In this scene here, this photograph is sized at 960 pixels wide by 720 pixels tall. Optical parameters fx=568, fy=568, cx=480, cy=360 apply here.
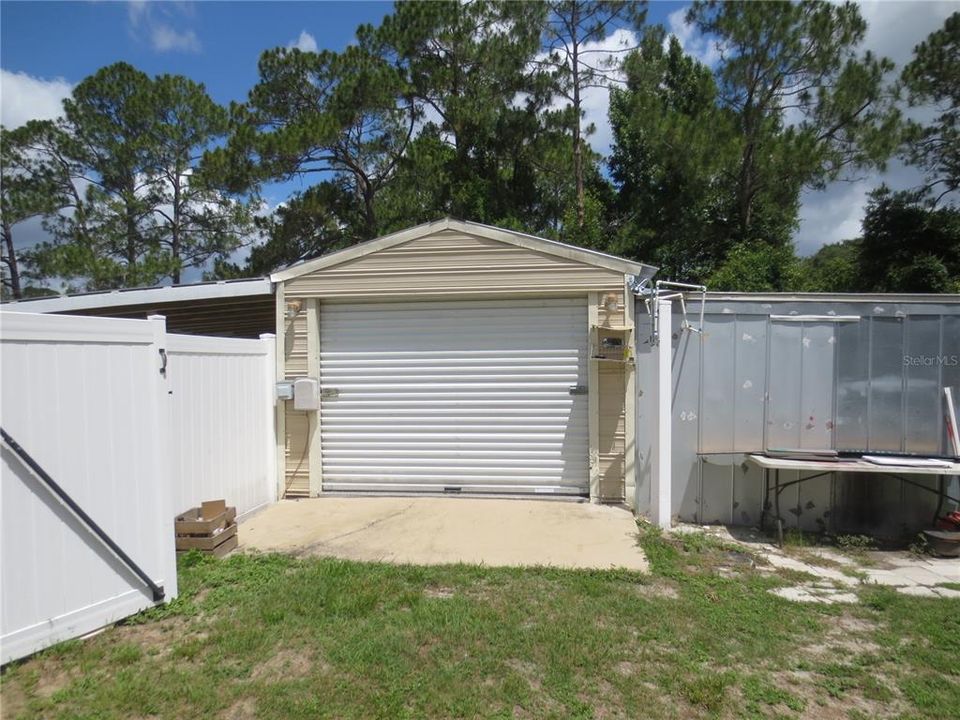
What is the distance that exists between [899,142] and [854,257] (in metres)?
3.62

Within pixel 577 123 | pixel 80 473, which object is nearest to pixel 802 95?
pixel 577 123

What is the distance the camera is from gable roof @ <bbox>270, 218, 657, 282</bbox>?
5.94 m

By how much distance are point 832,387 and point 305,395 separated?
535cm

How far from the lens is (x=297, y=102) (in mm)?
13398

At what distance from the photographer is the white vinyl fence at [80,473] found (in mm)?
2930

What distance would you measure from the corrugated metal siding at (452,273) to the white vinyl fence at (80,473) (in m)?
2.76

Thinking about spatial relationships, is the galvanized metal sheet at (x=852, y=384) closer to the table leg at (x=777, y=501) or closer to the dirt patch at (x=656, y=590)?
the table leg at (x=777, y=501)

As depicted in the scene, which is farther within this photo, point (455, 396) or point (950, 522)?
point (455, 396)

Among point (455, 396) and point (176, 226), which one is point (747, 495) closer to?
point (455, 396)

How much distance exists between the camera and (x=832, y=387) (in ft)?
17.8

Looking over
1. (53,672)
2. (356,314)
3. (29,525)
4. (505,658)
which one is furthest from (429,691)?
(356,314)

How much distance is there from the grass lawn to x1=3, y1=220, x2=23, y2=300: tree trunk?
19.8 metres

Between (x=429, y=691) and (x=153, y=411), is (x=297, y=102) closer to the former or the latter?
(x=153, y=411)

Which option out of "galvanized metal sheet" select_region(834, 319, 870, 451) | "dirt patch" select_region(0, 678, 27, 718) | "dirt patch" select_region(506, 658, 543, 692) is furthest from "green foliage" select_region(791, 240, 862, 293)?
"dirt patch" select_region(0, 678, 27, 718)
